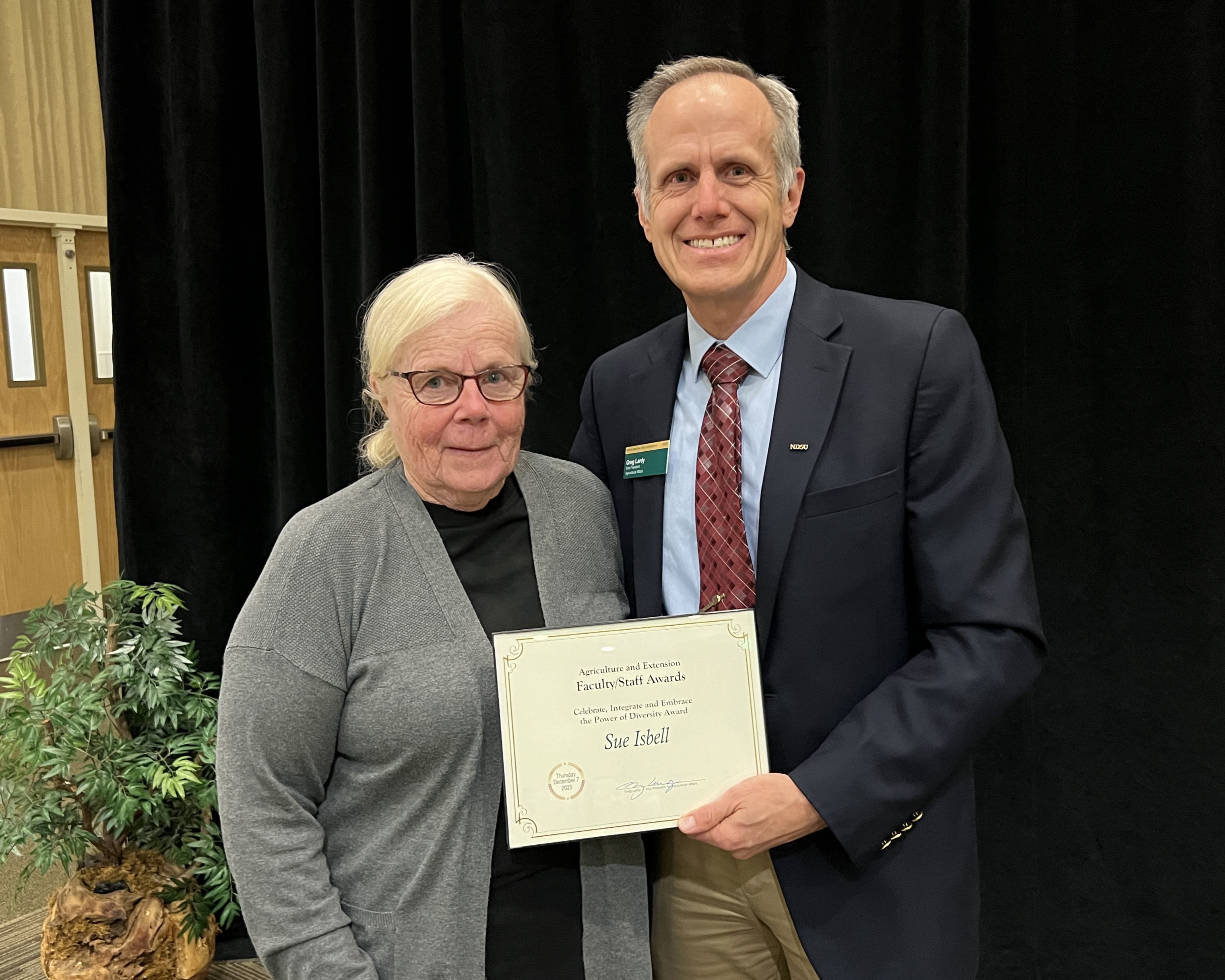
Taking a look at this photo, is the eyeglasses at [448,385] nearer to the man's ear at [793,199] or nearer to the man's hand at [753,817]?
the man's ear at [793,199]

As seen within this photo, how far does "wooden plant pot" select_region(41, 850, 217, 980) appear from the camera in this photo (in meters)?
2.49

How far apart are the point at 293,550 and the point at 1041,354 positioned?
1.78m

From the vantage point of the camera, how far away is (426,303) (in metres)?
1.39

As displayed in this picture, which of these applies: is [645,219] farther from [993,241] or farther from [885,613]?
[993,241]

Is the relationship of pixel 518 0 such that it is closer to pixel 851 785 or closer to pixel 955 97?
pixel 955 97

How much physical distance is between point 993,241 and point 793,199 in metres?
1.00

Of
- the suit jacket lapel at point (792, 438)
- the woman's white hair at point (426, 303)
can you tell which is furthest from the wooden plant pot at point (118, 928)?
the suit jacket lapel at point (792, 438)

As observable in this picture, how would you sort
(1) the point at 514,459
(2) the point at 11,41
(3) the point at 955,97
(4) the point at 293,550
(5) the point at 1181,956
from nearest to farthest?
1. (4) the point at 293,550
2. (1) the point at 514,459
3. (3) the point at 955,97
4. (5) the point at 1181,956
5. (2) the point at 11,41

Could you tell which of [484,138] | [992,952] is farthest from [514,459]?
[992,952]

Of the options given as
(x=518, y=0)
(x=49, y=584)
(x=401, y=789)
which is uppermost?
(x=518, y=0)

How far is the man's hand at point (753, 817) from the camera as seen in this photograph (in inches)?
53.2

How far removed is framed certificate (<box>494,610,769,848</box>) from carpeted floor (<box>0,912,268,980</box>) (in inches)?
78.2

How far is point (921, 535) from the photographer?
1.41 meters
